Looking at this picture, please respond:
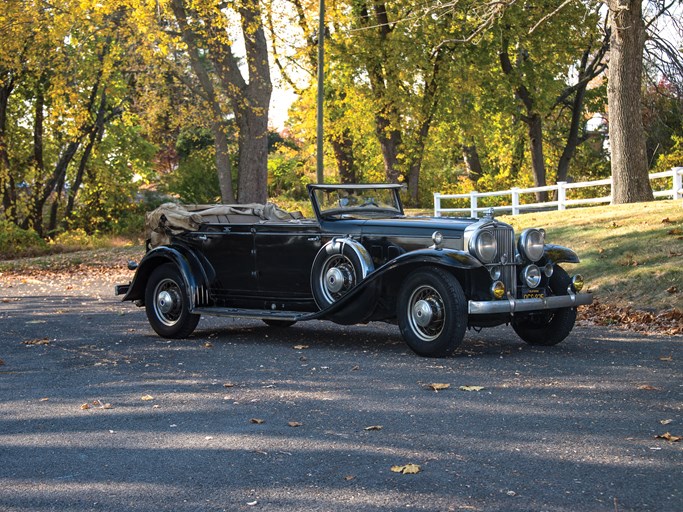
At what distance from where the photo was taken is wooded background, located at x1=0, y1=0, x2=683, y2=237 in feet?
84.4

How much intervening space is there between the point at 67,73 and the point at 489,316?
24871 millimetres

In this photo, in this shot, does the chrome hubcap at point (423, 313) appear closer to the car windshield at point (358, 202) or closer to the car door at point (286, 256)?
the car door at point (286, 256)

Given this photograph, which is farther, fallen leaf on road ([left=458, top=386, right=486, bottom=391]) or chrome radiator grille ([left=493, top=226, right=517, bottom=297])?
chrome radiator grille ([left=493, top=226, right=517, bottom=297])

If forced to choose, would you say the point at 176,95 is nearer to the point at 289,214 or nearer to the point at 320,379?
the point at 289,214

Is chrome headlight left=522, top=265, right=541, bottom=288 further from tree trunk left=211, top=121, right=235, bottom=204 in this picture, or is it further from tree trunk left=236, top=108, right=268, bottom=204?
tree trunk left=211, top=121, right=235, bottom=204

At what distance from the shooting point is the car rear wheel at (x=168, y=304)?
11.3 metres

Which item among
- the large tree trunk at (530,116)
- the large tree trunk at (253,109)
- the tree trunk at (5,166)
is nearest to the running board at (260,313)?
the large tree trunk at (253,109)

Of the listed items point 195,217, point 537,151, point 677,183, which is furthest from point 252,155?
point 195,217

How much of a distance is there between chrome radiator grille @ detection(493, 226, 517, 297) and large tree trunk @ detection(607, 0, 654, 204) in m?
12.4

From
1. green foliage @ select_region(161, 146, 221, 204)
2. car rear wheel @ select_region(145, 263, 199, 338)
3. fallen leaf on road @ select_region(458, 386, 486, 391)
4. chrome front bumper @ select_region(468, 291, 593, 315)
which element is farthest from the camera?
green foliage @ select_region(161, 146, 221, 204)

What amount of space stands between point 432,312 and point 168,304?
11.8 ft

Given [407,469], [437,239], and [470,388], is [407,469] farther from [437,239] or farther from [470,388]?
[437,239]

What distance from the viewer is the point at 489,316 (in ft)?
30.3

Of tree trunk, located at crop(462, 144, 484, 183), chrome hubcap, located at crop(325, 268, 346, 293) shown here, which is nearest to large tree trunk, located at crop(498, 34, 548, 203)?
tree trunk, located at crop(462, 144, 484, 183)
